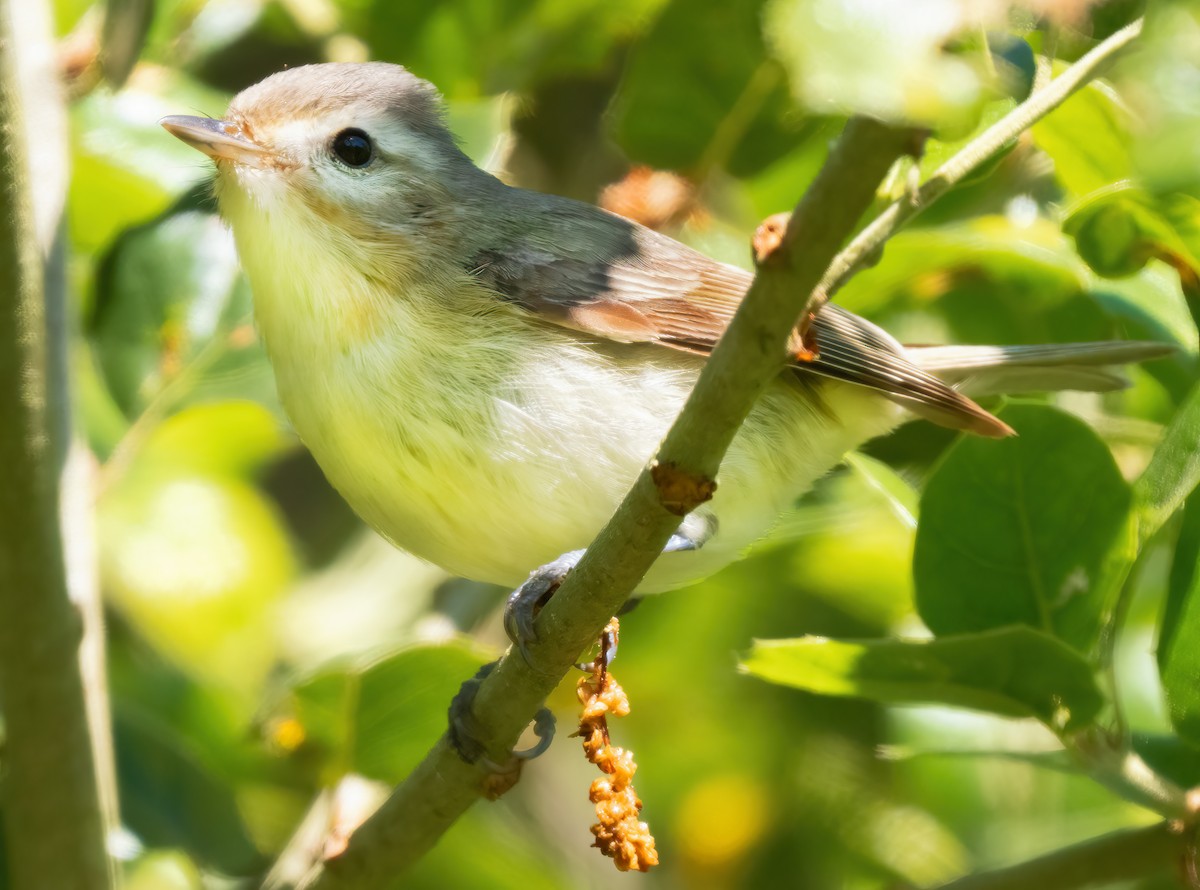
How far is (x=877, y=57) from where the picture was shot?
1055mm

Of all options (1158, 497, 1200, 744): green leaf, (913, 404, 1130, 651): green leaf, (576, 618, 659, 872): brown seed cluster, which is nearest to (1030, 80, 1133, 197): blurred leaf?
(913, 404, 1130, 651): green leaf

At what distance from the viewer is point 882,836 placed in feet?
10.7

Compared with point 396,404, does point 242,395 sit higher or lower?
lower

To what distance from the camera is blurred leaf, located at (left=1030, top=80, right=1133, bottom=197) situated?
2.38 meters

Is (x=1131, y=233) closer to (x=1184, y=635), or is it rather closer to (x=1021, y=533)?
(x=1021, y=533)

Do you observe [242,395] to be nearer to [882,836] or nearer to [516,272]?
[516,272]

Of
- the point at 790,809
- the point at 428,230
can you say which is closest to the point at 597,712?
the point at 428,230

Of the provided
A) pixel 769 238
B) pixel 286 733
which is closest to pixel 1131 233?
pixel 769 238

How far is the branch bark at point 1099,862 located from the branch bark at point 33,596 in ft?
4.73

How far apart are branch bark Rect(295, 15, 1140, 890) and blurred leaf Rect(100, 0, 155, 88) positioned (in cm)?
140

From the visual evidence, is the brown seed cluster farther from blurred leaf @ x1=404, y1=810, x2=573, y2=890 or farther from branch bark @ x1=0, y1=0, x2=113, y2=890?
blurred leaf @ x1=404, y1=810, x2=573, y2=890

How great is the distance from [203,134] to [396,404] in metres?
0.64

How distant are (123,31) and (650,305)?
1.11 meters

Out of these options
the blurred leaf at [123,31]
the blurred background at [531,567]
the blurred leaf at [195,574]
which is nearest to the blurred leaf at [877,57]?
the blurred background at [531,567]
